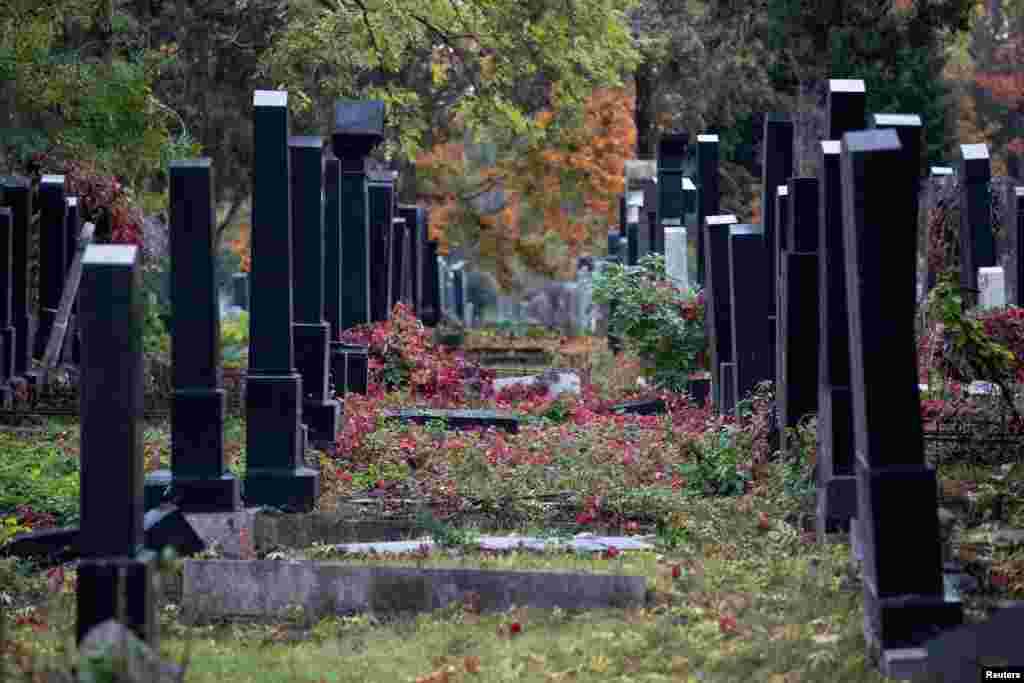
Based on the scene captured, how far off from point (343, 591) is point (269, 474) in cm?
266

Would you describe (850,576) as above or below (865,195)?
below

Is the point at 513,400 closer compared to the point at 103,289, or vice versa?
the point at 103,289

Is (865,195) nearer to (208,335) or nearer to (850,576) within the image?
(850,576)

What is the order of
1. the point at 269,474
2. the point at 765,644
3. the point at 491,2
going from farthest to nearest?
the point at 491,2 → the point at 269,474 → the point at 765,644

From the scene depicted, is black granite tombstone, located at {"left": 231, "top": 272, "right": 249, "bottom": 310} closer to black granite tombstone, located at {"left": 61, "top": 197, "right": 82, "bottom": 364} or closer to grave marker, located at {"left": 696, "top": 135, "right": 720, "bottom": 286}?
black granite tombstone, located at {"left": 61, "top": 197, "right": 82, "bottom": 364}

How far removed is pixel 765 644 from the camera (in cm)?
736

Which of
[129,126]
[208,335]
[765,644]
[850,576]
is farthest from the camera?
[129,126]

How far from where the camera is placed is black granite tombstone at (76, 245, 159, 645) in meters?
6.88

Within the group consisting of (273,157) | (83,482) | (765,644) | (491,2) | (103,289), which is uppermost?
(491,2)

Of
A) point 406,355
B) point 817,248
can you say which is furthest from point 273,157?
point 406,355

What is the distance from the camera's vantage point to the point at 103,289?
6.89m

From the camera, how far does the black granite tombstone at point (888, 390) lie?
703 cm

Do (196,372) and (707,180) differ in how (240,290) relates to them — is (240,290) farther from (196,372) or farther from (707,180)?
(196,372)

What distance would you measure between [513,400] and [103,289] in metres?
11.5
